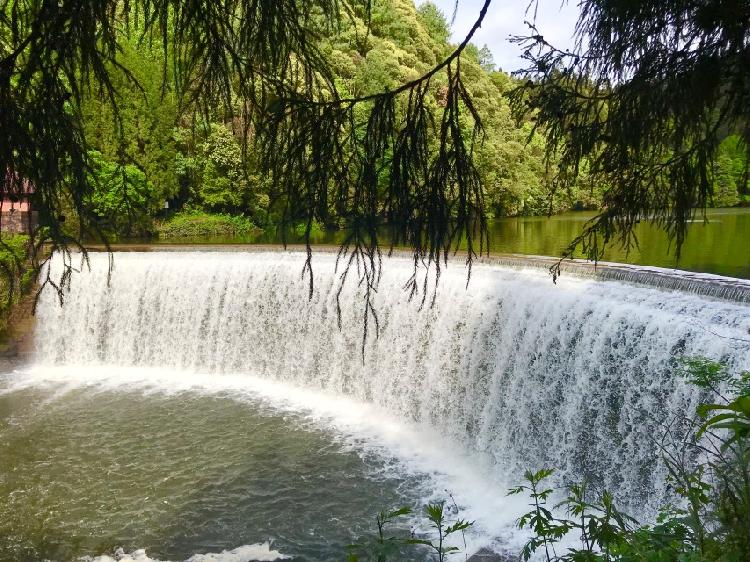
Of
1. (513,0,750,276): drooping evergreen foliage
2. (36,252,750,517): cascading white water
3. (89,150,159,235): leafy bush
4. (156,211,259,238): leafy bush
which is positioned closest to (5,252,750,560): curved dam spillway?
(36,252,750,517): cascading white water

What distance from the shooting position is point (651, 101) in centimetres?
297

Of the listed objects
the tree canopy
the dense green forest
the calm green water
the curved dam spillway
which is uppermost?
the dense green forest

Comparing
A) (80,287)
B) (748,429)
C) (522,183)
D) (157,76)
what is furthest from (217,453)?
(522,183)

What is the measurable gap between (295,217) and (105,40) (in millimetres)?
648

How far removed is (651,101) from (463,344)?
18.9 feet

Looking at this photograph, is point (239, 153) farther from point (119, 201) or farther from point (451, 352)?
point (119, 201)

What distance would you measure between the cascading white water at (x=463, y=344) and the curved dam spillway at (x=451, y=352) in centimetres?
2

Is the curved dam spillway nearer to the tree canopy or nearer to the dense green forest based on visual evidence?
the tree canopy

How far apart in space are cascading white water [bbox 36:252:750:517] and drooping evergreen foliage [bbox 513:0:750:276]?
1760mm

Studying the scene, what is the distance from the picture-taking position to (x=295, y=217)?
1.76 m

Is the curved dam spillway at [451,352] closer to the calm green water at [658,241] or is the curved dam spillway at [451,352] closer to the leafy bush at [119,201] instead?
the calm green water at [658,241]

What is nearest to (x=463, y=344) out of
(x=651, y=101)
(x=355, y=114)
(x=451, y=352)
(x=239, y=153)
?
(x=451, y=352)

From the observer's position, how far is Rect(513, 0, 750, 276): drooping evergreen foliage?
8.91 ft

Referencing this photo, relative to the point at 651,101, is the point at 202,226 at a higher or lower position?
lower
